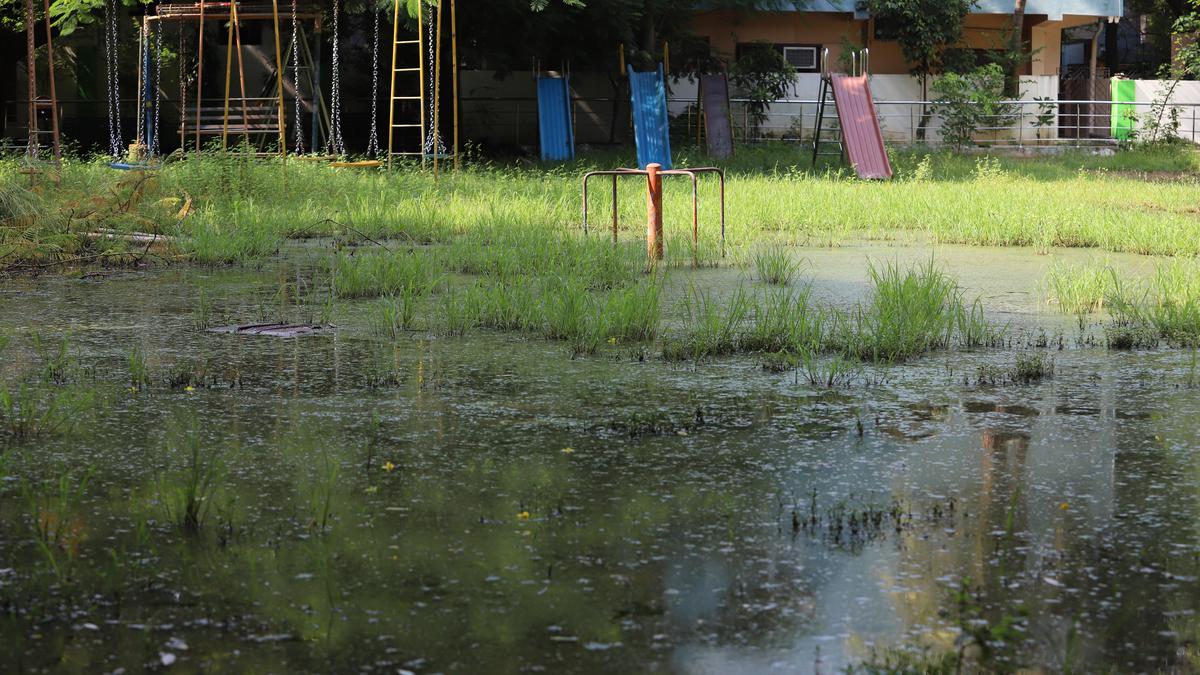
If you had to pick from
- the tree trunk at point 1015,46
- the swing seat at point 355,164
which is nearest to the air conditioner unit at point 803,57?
the tree trunk at point 1015,46

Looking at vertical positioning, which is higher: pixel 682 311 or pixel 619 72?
pixel 619 72

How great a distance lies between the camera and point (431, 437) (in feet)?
15.6

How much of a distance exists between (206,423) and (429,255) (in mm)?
5372

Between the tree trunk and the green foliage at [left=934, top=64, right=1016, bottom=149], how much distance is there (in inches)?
31.4

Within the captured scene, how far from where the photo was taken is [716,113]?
80.3 feet

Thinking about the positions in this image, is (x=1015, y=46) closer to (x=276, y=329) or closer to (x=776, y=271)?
(x=776, y=271)

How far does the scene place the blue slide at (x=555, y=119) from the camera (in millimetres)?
23422

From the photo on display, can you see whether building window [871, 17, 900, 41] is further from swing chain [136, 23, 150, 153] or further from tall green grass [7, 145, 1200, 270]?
swing chain [136, 23, 150, 153]

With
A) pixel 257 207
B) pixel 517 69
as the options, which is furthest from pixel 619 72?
pixel 257 207

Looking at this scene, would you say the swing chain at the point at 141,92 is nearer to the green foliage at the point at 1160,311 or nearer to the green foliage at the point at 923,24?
the green foliage at the point at 923,24

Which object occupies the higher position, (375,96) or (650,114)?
(375,96)

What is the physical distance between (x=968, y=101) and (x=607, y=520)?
23.5 meters

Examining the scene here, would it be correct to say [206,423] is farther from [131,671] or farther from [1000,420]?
[1000,420]

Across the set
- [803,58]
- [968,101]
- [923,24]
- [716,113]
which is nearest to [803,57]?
[803,58]
